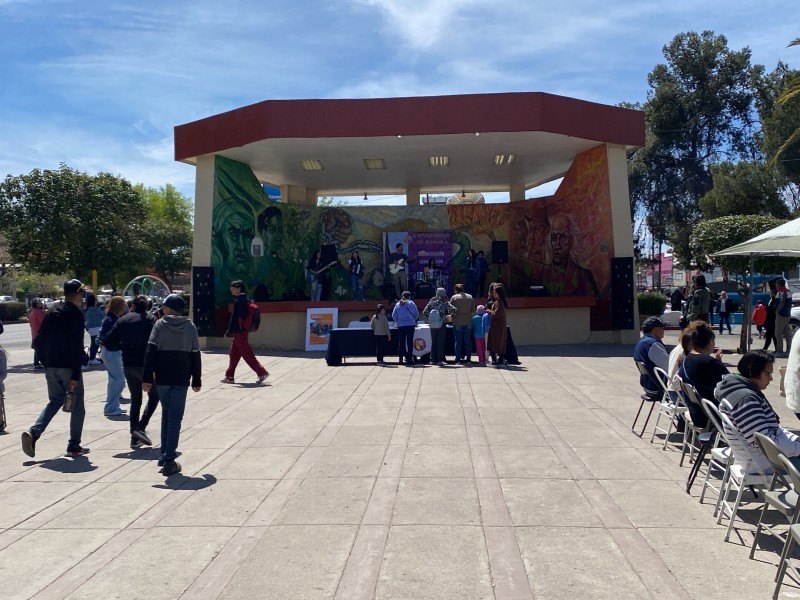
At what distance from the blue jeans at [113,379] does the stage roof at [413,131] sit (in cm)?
984

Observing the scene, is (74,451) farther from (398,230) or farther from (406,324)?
(398,230)

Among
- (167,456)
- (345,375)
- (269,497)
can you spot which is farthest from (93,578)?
(345,375)

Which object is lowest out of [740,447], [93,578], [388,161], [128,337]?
[93,578]

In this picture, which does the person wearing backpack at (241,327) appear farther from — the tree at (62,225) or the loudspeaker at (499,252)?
the loudspeaker at (499,252)

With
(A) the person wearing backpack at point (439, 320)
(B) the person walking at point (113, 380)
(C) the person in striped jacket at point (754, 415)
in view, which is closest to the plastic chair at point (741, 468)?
(C) the person in striped jacket at point (754, 415)

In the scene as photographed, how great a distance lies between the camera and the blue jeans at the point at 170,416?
6.95 meters

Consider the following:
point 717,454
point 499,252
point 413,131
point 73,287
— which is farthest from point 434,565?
point 499,252

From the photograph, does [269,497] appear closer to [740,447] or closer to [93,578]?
[93,578]

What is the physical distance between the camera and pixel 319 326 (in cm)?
2009

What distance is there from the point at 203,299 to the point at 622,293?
36.5ft

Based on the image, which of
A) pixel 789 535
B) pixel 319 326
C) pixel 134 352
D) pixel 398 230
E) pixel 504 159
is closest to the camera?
pixel 789 535

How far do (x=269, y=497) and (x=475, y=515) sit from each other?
67.0 inches

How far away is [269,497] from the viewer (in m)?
6.15

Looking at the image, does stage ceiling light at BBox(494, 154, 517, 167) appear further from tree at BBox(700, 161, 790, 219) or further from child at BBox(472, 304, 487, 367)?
tree at BBox(700, 161, 790, 219)
